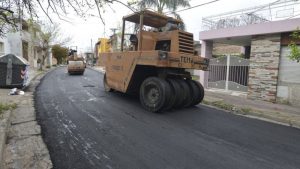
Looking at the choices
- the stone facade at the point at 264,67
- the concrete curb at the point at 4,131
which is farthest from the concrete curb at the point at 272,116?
the concrete curb at the point at 4,131

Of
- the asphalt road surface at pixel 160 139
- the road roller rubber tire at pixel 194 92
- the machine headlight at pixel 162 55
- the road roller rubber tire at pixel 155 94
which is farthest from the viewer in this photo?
the road roller rubber tire at pixel 194 92

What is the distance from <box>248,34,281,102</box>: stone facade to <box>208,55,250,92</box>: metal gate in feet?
3.02

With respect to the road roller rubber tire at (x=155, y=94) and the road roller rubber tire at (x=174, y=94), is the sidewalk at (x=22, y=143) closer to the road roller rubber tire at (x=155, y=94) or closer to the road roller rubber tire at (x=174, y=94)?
the road roller rubber tire at (x=155, y=94)

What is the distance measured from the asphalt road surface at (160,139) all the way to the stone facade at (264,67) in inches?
166

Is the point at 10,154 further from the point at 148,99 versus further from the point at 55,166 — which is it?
the point at 148,99

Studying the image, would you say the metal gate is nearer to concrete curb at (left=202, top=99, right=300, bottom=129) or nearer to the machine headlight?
concrete curb at (left=202, top=99, right=300, bottom=129)

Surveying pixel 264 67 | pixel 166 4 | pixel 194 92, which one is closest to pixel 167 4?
pixel 166 4

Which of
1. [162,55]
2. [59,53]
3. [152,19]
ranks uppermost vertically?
[59,53]

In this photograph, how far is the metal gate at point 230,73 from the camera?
12570 millimetres

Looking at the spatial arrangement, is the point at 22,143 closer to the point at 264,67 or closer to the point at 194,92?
the point at 194,92

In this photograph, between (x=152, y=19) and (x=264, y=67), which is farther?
(x=264, y=67)

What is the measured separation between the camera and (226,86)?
524 inches

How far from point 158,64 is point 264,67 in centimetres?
636

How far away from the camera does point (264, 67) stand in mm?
10836
